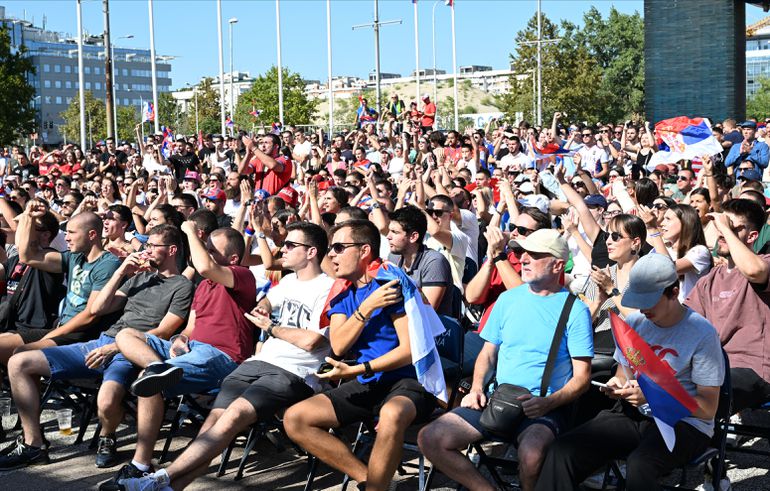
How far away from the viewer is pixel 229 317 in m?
6.22

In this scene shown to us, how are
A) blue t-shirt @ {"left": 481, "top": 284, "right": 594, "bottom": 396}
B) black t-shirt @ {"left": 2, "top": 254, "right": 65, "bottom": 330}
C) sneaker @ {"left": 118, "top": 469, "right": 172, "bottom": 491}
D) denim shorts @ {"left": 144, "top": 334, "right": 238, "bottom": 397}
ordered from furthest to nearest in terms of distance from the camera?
black t-shirt @ {"left": 2, "top": 254, "right": 65, "bottom": 330} < denim shorts @ {"left": 144, "top": 334, "right": 238, "bottom": 397} < sneaker @ {"left": 118, "top": 469, "right": 172, "bottom": 491} < blue t-shirt @ {"left": 481, "top": 284, "right": 594, "bottom": 396}

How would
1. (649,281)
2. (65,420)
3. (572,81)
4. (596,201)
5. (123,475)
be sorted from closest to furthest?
1. (649,281)
2. (123,475)
3. (65,420)
4. (596,201)
5. (572,81)

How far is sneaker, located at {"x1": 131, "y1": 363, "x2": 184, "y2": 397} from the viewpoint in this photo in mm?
5430

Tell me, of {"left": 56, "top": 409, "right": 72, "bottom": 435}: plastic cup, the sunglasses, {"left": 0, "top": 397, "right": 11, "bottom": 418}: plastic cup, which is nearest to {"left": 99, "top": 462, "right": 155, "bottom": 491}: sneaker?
{"left": 56, "top": 409, "right": 72, "bottom": 435}: plastic cup

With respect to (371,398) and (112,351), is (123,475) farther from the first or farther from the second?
(371,398)

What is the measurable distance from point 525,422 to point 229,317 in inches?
91.5

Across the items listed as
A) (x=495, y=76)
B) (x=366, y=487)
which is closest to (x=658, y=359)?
(x=366, y=487)

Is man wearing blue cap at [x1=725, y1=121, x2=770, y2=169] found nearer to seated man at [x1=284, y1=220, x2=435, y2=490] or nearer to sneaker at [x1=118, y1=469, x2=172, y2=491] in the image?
seated man at [x1=284, y1=220, x2=435, y2=490]

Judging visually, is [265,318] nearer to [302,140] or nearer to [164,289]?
[164,289]

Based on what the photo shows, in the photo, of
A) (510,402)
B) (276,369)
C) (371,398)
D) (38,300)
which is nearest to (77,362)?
(38,300)

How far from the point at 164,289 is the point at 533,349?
3.03m

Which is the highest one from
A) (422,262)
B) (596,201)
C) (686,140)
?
(686,140)

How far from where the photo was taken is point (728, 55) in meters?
24.3

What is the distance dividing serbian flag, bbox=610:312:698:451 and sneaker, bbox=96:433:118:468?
3.54 meters
